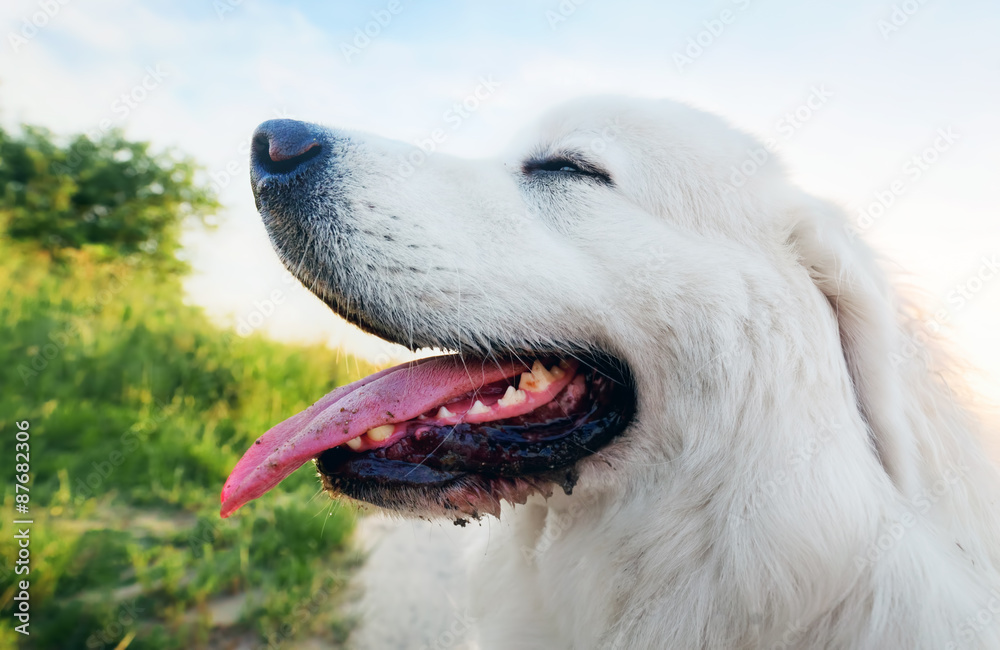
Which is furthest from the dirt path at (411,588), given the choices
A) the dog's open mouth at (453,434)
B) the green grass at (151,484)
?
the dog's open mouth at (453,434)

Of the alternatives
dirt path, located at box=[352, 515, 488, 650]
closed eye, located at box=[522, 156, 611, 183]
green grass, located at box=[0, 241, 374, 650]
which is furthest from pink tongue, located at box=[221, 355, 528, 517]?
dirt path, located at box=[352, 515, 488, 650]

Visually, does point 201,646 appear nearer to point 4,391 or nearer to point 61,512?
point 61,512

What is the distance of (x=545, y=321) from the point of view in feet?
5.90

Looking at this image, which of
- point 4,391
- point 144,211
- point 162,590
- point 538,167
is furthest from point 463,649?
point 144,211

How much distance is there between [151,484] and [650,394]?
3420 mm

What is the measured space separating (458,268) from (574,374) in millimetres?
526

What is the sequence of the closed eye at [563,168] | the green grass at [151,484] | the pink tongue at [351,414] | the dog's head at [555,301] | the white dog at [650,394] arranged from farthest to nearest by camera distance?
the green grass at [151,484] < the closed eye at [563,168] < the pink tongue at [351,414] < the dog's head at [555,301] < the white dog at [650,394]

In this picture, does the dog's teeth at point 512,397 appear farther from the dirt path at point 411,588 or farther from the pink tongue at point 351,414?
the dirt path at point 411,588

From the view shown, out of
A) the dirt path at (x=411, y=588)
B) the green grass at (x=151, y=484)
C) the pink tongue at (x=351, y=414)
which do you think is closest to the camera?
the pink tongue at (x=351, y=414)

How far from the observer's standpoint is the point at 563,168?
2.03 meters

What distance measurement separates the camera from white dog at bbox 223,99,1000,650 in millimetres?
1564

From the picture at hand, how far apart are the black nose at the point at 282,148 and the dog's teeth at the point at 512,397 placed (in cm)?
92

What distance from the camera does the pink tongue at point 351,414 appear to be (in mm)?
1811

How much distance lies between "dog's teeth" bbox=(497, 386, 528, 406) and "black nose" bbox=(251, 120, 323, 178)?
92 cm
